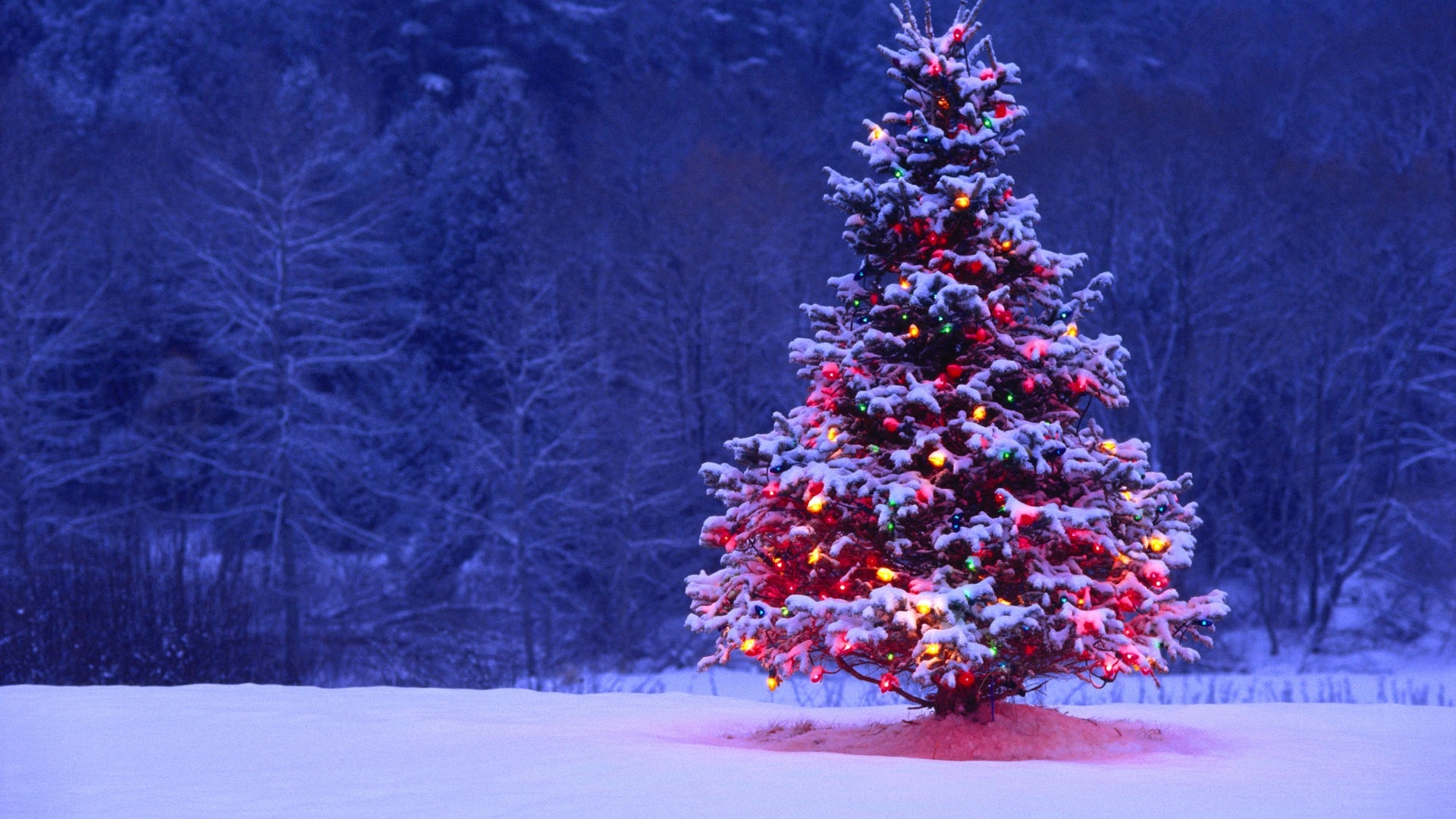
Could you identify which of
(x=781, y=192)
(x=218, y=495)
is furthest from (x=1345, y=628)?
(x=218, y=495)

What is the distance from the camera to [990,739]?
28.1 feet

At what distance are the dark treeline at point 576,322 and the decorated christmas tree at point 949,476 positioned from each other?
14.3 meters

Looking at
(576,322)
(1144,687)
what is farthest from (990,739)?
(576,322)

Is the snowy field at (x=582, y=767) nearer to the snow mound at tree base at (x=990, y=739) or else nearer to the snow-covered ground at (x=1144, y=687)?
the snow mound at tree base at (x=990, y=739)

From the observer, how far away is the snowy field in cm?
621

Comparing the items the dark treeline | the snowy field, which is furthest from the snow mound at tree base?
the dark treeline

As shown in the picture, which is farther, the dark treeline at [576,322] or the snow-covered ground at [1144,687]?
the dark treeline at [576,322]

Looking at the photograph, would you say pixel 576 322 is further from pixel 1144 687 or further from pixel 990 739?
pixel 990 739

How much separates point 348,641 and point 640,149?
1597 cm

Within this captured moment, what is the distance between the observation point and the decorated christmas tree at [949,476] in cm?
827

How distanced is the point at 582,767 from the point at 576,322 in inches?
934

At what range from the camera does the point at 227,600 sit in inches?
659

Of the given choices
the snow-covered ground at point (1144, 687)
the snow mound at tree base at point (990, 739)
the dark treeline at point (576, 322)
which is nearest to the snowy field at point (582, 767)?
the snow mound at tree base at point (990, 739)

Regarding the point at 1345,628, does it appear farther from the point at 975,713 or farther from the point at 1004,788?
the point at 1004,788
